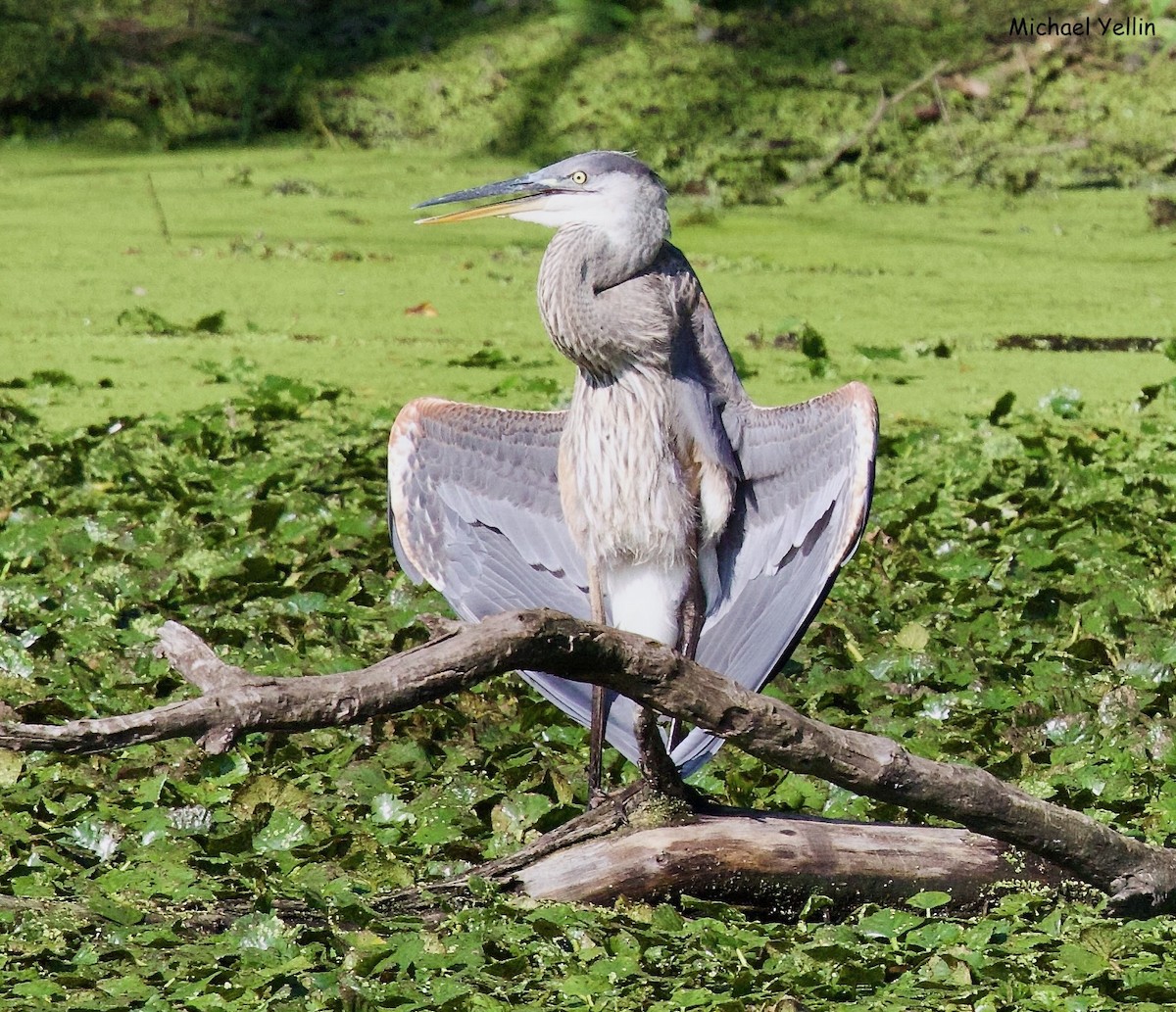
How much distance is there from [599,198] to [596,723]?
842mm

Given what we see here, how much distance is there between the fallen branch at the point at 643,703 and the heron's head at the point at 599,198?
0.91 meters

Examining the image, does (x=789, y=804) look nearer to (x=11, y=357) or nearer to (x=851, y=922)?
(x=851, y=922)

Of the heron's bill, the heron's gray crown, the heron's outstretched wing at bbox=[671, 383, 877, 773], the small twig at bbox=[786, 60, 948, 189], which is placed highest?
the heron's gray crown

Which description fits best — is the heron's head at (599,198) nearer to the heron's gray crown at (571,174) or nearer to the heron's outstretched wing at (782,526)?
the heron's gray crown at (571,174)

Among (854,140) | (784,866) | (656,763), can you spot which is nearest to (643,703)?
(656,763)

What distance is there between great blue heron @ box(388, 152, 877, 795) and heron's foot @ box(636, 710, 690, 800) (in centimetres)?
23

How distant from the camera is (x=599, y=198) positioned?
2969 mm

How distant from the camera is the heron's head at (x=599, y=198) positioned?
9.70ft

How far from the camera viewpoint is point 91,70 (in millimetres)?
8523

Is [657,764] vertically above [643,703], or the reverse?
[643,703]

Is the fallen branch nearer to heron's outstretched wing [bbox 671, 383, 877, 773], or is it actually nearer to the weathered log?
the weathered log

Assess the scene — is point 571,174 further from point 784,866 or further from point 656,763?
point 784,866

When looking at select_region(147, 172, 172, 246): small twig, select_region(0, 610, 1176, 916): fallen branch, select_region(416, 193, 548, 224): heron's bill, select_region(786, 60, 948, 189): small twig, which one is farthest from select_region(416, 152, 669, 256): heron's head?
select_region(786, 60, 948, 189): small twig

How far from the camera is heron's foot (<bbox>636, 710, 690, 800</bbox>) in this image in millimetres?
2680
